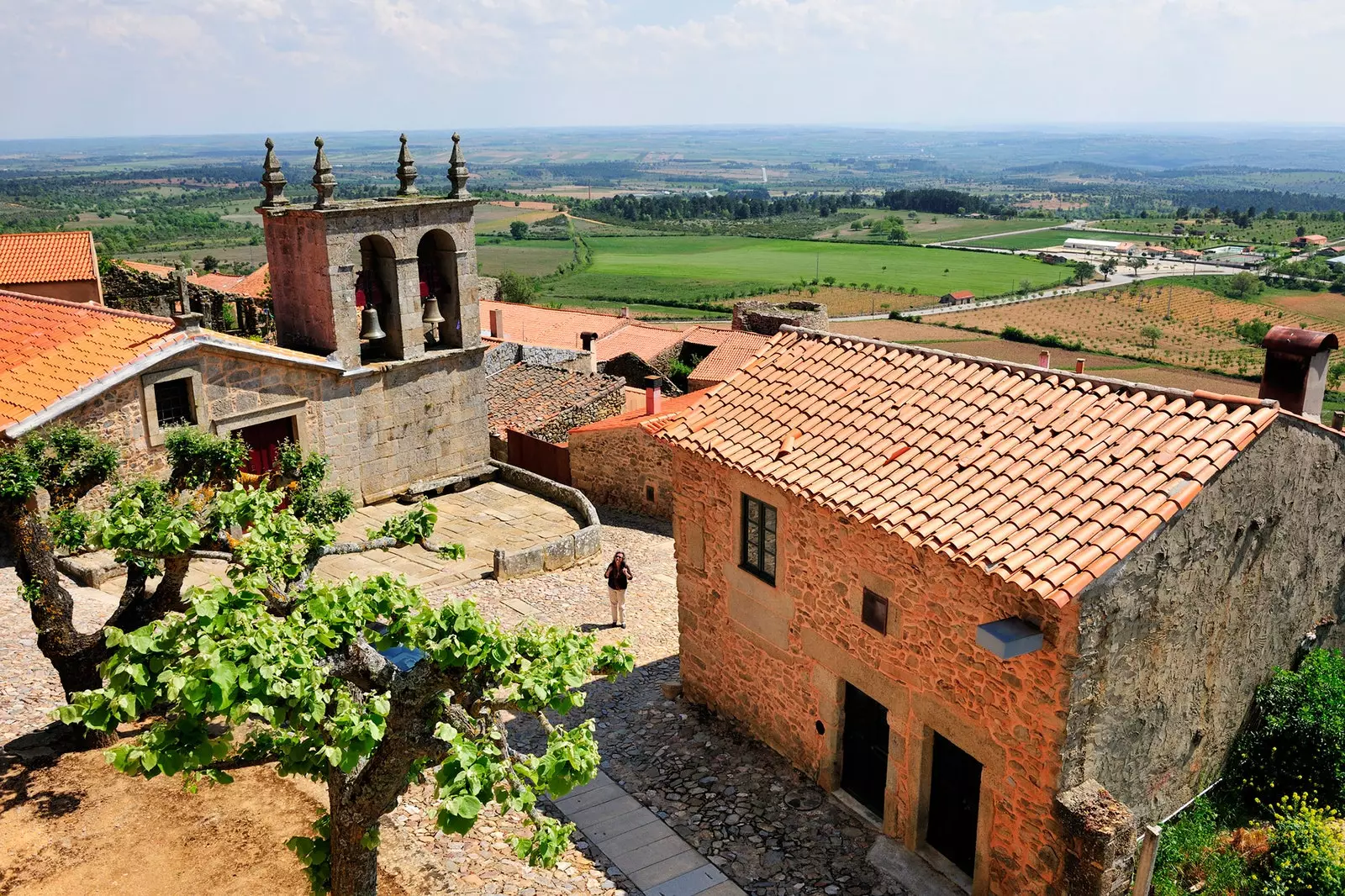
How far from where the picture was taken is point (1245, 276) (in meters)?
107

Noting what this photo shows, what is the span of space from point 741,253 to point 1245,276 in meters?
63.4

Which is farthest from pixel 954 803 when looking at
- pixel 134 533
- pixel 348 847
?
pixel 134 533

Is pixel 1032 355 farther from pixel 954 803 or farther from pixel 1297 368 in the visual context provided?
pixel 954 803

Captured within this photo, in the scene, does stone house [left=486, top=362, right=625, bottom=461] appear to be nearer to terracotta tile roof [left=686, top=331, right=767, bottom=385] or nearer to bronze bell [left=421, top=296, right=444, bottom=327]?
bronze bell [left=421, top=296, right=444, bottom=327]

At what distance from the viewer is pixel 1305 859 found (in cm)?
930

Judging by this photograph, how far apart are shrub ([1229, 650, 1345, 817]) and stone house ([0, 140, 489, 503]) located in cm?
1673

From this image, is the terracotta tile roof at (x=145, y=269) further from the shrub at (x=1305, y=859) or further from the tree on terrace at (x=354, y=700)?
the shrub at (x=1305, y=859)

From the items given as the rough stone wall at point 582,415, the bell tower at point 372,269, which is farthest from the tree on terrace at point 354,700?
the rough stone wall at point 582,415

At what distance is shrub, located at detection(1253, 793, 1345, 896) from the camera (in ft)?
29.8

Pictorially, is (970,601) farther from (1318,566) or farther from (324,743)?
(324,743)

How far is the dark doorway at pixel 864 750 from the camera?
1112 cm

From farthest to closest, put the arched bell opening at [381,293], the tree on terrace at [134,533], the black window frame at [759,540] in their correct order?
the arched bell opening at [381,293]
the black window frame at [759,540]
the tree on terrace at [134,533]

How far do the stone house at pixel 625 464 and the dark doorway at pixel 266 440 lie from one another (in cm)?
780

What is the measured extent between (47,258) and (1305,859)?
36696mm
